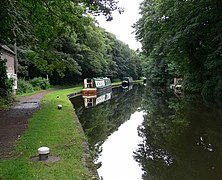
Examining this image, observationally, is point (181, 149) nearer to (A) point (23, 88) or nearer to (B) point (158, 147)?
(B) point (158, 147)

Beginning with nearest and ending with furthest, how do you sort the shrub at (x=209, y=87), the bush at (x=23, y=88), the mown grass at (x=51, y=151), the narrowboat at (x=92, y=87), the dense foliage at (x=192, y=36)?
the mown grass at (x=51, y=151) → the dense foliage at (x=192, y=36) → the shrub at (x=209, y=87) → the bush at (x=23, y=88) → the narrowboat at (x=92, y=87)

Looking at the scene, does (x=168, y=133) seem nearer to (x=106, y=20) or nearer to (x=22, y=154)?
(x=106, y=20)

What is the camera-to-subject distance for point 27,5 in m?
13.5

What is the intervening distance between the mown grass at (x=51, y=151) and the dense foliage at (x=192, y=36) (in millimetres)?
14837

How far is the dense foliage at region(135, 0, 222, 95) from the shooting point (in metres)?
22.7

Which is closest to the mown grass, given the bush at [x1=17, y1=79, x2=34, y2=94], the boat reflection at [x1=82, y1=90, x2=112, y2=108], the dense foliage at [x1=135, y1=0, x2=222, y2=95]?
the boat reflection at [x1=82, y1=90, x2=112, y2=108]

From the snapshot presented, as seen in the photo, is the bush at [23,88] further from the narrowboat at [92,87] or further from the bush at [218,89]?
the bush at [218,89]

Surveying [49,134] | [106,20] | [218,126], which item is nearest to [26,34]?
[49,134]

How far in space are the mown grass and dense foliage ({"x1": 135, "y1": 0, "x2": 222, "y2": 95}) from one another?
1484cm

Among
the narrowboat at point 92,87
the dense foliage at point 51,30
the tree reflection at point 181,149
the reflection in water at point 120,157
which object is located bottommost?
the reflection in water at point 120,157

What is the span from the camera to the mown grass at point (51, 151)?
19.4ft

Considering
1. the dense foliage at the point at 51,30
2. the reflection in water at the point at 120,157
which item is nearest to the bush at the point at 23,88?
the dense foliage at the point at 51,30

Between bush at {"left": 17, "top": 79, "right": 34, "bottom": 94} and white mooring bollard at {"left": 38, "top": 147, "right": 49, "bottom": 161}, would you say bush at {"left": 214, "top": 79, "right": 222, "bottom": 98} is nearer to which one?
bush at {"left": 17, "top": 79, "right": 34, "bottom": 94}

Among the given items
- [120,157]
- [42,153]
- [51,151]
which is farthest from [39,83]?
[42,153]
